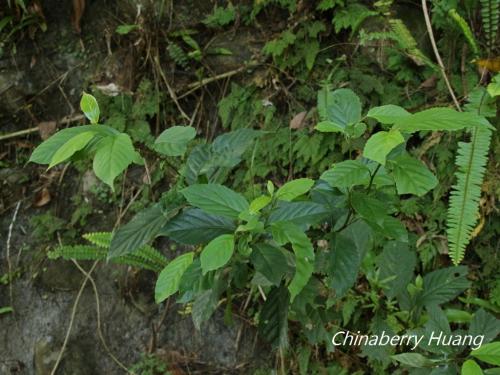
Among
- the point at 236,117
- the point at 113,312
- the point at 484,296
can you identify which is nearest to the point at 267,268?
the point at 484,296

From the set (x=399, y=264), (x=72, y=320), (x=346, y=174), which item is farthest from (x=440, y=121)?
(x=72, y=320)

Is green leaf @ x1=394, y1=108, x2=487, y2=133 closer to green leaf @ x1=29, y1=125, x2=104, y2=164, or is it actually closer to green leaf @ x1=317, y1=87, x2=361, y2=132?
green leaf @ x1=317, y1=87, x2=361, y2=132

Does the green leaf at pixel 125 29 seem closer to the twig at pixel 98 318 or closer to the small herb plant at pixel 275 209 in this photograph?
the twig at pixel 98 318

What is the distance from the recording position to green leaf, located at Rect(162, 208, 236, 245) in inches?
48.8

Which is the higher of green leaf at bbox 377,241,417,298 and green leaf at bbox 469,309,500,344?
green leaf at bbox 469,309,500,344

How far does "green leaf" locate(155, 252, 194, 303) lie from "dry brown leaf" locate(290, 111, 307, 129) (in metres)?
1.84

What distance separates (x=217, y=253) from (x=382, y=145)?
0.44 metres

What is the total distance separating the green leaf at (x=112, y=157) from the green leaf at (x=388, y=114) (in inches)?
21.7

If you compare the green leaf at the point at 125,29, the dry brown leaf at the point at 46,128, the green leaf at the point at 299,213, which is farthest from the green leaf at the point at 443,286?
the dry brown leaf at the point at 46,128

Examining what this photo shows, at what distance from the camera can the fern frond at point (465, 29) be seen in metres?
2.55

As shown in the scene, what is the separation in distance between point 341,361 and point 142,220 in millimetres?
1638

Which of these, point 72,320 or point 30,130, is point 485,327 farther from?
point 30,130

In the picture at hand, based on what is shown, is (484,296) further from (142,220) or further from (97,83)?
(97,83)

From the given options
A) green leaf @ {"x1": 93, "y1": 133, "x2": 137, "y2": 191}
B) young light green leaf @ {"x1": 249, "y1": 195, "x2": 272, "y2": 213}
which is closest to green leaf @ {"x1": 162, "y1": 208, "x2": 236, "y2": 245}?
young light green leaf @ {"x1": 249, "y1": 195, "x2": 272, "y2": 213}
